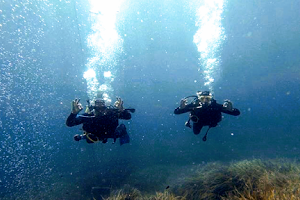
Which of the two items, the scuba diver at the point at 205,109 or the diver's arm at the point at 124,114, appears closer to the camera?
the diver's arm at the point at 124,114

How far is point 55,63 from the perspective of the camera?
164 feet

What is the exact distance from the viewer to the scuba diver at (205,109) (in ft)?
22.8

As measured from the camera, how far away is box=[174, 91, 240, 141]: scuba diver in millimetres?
6957

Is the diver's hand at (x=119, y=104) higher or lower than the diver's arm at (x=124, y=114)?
higher

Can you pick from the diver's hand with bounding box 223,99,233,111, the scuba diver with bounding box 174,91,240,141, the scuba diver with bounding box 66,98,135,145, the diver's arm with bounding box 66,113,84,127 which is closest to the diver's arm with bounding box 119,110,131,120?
the scuba diver with bounding box 66,98,135,145

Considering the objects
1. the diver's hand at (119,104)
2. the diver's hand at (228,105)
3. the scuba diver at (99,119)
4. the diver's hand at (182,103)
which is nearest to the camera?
the diver's hand at (119,104)

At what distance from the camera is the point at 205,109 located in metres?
7.19

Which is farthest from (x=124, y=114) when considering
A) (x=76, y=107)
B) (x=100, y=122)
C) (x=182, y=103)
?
(x=182, y=103)

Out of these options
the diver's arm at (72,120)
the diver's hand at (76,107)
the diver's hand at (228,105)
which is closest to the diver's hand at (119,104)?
the diver's hand at (76,107)

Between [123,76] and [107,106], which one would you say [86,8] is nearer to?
[107,106]

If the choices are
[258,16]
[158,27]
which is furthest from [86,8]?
[258,16]

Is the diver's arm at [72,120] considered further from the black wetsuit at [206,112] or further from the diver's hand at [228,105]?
the diver's hand at [228,105]

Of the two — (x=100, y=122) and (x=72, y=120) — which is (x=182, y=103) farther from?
(x=72, y=120)

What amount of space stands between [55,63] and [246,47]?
47.2 metres
